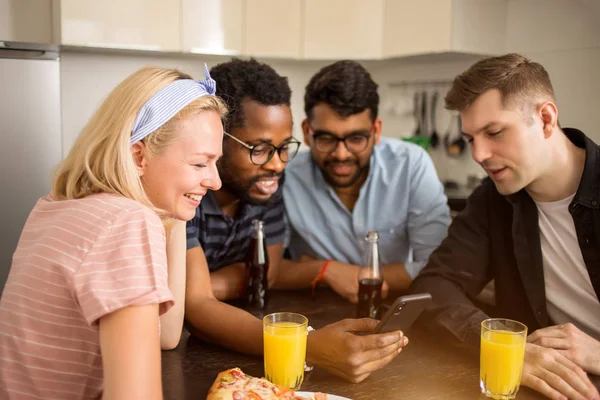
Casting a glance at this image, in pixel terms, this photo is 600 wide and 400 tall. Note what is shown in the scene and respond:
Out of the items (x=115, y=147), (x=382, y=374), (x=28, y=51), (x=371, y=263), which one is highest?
(x=28, y=51)

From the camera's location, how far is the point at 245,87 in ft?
6.09

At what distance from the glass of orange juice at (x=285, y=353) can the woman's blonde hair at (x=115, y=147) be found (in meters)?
0.35

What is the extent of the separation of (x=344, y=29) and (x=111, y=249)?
286cm

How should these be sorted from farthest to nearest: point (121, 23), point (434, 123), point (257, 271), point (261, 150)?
point (434, 123) → point (121, 23) → point (261, 150) → point (257, 271)

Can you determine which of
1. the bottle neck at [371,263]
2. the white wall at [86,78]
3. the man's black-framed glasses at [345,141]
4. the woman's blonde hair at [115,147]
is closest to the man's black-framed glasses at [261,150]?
the man's black-framed glasses at [345,141]

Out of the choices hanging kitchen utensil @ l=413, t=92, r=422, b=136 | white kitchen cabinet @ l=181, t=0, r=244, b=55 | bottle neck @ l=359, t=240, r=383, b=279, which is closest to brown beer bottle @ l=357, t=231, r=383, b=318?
bottle neck @ l=359, t=240, r=383, b=279

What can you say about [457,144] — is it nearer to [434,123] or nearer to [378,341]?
[434,123]

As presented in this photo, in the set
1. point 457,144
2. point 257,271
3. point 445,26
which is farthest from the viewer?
point 457,144

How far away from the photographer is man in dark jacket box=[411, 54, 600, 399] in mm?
1596

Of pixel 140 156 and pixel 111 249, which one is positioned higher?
pixel 140 156

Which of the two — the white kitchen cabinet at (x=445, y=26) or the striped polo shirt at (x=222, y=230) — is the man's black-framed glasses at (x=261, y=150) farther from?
the white kitchen cabinet at (x=445, y=26)

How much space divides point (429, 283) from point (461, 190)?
196cm

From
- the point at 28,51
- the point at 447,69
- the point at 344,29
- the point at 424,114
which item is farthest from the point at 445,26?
the point at 28,51

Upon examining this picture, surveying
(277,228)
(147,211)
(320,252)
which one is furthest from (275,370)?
(320,252)
